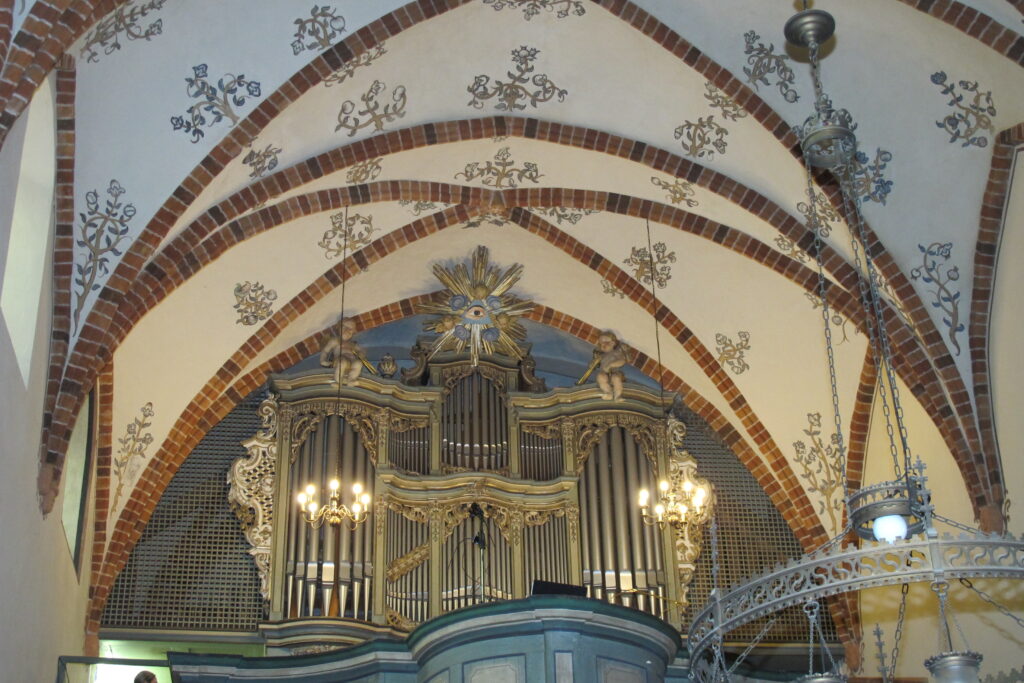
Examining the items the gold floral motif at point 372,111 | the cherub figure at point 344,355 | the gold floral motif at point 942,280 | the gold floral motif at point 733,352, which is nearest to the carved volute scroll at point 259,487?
the cherub figure at point 344,355

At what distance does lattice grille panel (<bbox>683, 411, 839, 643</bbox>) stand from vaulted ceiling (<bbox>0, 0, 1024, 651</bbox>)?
287 millimetres

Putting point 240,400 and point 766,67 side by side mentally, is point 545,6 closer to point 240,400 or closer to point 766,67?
point 766,67

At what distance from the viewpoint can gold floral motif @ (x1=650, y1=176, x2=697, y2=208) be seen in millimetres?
14516

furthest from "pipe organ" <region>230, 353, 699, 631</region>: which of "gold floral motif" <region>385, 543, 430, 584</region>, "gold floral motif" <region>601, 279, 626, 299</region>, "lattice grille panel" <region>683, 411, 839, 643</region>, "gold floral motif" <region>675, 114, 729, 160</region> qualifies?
"gold floral motif" <region>675, 114, 729, 160</region>

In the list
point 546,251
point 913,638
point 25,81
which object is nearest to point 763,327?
point 546,251

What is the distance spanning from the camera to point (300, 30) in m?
12.5

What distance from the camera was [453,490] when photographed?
1553 centimetres

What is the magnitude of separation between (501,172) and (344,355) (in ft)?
9.21

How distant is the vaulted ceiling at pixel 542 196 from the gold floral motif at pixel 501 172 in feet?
0.09

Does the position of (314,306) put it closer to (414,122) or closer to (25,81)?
(414,122)

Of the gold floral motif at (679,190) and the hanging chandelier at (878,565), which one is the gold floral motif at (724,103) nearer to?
the gold floral motif at (679,190)

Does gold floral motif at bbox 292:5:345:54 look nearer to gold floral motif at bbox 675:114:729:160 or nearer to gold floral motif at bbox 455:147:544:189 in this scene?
gold floral motif at bbox 455:147:544:189

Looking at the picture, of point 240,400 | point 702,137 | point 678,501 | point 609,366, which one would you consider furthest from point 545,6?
point 240,400

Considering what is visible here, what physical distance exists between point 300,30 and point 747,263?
18.5 ft
